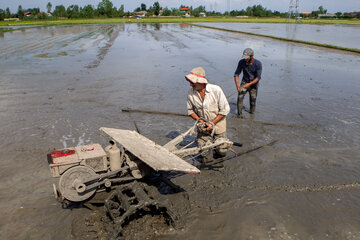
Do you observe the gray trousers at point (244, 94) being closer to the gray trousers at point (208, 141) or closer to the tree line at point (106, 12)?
the gray trousers at point (208, 141)

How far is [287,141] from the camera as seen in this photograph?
621 cm

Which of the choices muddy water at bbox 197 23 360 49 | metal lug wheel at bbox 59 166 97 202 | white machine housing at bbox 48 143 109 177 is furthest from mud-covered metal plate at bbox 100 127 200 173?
muddy water at bbox 197 23 360 49

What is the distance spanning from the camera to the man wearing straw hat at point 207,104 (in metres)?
4.27

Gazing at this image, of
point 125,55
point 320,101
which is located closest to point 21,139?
point 320,101

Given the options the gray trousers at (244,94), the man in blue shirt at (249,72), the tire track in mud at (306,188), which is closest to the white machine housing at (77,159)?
the tire track in mud at (306,188)

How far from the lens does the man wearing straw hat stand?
4.27 metres

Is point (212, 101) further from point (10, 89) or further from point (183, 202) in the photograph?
point (10, 89)

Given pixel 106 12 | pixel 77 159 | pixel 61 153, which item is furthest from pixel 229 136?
pixel 106 12

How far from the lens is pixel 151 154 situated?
12.4 feet

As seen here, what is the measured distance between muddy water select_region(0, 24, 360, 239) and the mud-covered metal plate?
2.65ft

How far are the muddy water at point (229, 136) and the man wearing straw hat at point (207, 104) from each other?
68 centimetres

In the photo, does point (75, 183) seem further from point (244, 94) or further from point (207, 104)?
point (244, 94)

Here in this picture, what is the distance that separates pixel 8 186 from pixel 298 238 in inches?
165

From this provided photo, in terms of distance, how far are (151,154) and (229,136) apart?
314 centimetres
